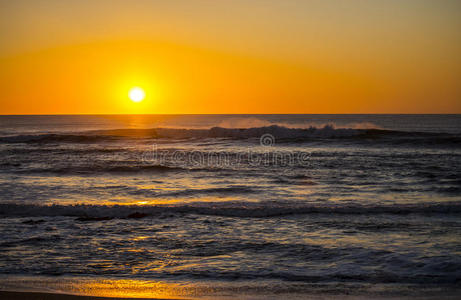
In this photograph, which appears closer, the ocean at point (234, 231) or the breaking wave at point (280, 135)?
the ocean at point (234, 231)

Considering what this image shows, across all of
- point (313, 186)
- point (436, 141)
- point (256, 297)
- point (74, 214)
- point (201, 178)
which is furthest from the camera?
point (436, 141)

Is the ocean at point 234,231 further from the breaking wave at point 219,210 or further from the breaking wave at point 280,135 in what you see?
the breaking wave at point 280,135

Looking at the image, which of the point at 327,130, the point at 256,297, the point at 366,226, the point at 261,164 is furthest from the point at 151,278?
the point at 327,130

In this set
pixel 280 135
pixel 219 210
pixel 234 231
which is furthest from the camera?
pixel 280 135

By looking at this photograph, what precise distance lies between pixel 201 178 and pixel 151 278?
9.70 metres

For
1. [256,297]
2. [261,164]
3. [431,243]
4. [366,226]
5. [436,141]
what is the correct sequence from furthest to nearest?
[436,141], [261,164], [366,226], [431,243], [256,297]

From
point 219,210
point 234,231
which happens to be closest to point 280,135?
point 219,210

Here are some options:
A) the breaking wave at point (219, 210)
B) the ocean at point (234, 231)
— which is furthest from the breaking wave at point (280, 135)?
the breaking wave at point (219, 210)

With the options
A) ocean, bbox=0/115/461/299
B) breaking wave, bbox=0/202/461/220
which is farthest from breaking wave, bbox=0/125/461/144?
breaking wave, bbox=0/202/461/220

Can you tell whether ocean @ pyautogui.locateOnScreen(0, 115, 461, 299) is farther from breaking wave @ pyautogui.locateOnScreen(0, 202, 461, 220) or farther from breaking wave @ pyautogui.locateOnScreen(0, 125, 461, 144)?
breaking wave @ pyautogui.locateOnScreen(0, 125, 461, 144)

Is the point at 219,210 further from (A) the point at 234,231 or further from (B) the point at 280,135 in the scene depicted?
(B) the point at 280,135

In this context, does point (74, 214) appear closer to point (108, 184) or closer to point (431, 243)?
point (108, 184)

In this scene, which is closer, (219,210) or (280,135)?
(219,210)

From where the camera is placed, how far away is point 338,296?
Result: 454 cm
